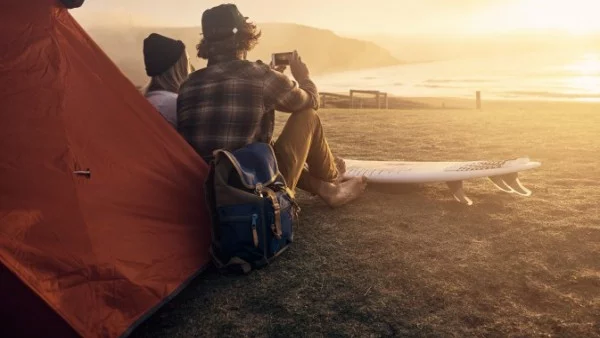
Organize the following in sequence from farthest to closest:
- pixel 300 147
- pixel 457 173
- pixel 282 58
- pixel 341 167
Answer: pixel 341 167 → pixel 457 173 → pixel 282 58 → pixel 300 147

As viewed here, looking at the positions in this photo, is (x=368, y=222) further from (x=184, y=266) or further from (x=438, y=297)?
(x=184, y=266)

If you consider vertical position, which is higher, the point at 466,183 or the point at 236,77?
the point at 236,77

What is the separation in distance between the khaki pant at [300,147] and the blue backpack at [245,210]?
0.46 metres

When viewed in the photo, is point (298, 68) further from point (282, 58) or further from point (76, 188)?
point (76, 188)

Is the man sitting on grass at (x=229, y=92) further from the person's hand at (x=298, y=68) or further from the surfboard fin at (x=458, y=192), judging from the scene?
the surfboard fin at (x=458, y=192)

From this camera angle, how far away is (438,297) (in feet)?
7.98

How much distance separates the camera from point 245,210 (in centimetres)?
263

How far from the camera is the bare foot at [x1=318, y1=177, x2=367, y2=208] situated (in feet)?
→ 12.5

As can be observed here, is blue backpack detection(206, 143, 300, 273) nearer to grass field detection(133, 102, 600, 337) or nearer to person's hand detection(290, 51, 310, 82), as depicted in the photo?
grass field detection(133, 102, 600, 337)

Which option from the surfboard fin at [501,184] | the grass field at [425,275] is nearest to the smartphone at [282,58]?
the grass field at [425,275]

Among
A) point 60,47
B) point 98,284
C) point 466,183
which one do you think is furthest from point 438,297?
point 466,183

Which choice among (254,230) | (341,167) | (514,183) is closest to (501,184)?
(514,183)

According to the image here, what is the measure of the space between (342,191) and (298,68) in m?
0.99

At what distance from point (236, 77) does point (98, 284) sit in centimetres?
137
